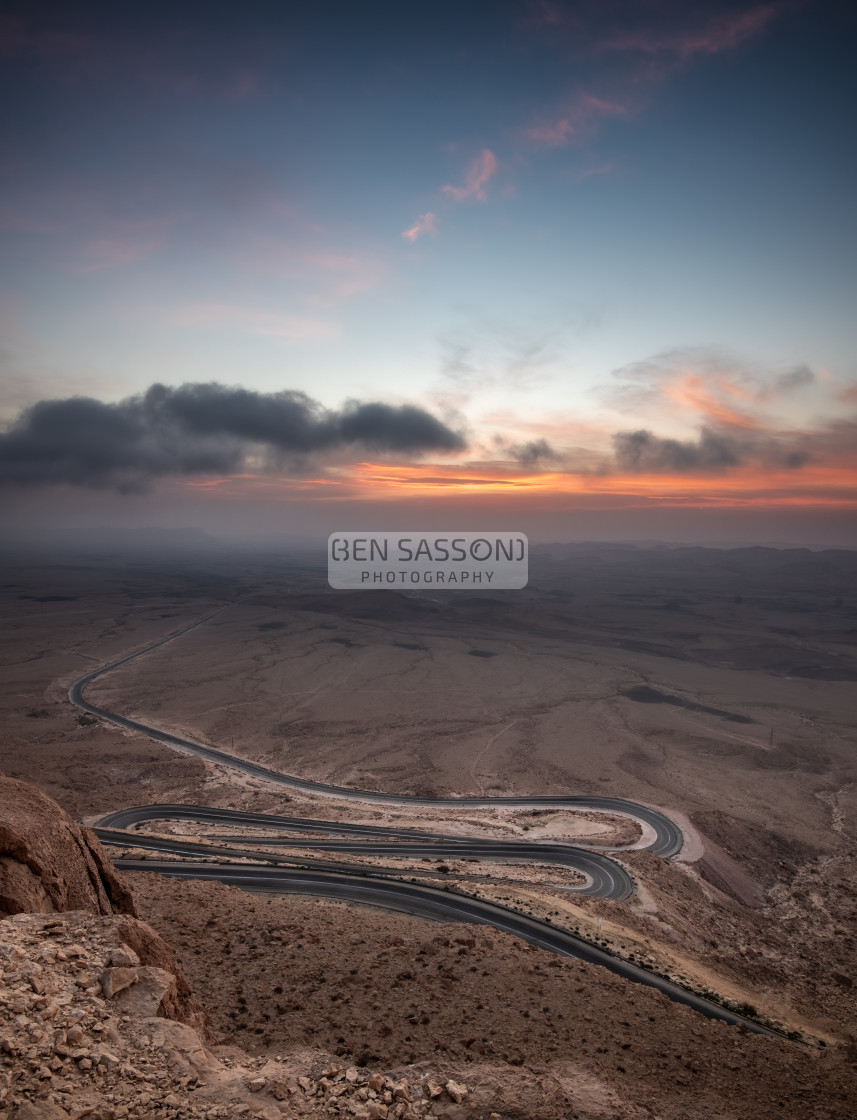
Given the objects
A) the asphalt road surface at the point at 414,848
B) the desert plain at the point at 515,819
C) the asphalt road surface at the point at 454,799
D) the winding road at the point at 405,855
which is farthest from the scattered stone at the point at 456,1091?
the asphalt road surface at the point at 454,799

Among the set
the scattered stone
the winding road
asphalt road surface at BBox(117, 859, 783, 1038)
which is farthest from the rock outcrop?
the winding road

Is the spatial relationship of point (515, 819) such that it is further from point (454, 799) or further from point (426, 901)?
point (426, 901)

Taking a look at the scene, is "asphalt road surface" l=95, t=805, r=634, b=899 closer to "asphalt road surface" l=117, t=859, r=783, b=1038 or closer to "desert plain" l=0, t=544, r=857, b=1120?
"desert plain" l=0, t=544, r=857, b=1120

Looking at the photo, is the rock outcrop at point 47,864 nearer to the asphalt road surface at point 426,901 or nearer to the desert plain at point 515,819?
the desert plain at point 515,819

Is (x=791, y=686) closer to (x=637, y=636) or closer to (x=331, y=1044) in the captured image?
(x=637, y=636)

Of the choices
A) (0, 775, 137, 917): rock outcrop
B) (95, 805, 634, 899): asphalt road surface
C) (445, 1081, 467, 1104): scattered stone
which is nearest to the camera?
(445, 1081, 467, 1104): scattered stone
